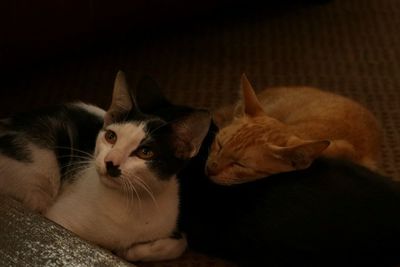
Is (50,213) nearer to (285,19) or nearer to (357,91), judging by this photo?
(357,91)

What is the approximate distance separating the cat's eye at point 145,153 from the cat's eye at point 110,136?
0.21 ft

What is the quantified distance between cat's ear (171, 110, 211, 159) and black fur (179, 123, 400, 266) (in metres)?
0.19

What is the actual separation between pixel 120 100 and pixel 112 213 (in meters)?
0.28

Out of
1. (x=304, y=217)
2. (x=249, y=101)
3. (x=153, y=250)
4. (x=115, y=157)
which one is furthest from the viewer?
(x=249, y=101)

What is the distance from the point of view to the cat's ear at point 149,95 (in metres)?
1.48

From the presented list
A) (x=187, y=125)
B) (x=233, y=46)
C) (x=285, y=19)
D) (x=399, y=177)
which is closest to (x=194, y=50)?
(x=233, y=46)

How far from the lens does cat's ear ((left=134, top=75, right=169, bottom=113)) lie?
1.48 metres

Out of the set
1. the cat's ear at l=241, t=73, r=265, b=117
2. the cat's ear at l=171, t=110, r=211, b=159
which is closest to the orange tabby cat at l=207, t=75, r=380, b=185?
the cat's ear at l=241, t=73, r=265, b=117

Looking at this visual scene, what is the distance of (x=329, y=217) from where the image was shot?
1.39m

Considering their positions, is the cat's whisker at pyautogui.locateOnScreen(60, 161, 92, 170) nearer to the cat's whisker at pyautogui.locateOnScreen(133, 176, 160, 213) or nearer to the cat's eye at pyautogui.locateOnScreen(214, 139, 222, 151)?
the cat's whisker at pyautogui.locateOnScreen(133, 176, 160, 213)

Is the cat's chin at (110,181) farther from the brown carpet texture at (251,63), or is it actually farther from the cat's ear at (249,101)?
the brown carpet texture at (251,63)

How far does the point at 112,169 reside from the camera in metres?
1.30

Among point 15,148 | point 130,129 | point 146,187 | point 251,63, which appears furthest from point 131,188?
point 251,63

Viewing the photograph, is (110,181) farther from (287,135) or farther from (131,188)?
(287,135)
